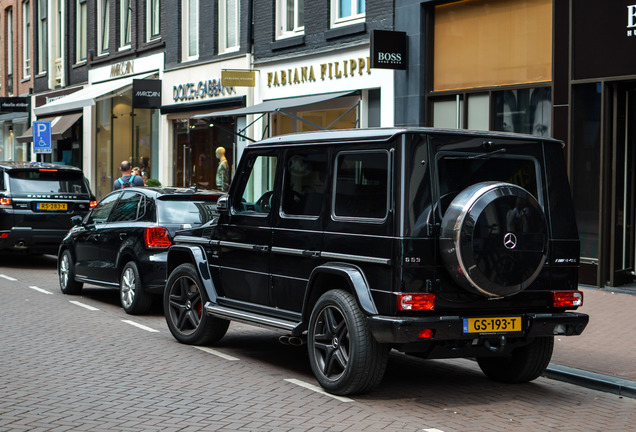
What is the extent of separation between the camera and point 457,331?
703cm

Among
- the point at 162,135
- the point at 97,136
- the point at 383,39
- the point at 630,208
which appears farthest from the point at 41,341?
the point at 97,136

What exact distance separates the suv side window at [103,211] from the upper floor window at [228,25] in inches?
444

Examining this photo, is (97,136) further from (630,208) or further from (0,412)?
(0,412)

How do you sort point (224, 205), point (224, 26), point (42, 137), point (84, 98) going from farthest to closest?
point (42, 137), point (84, 98), point (224, 26), point (224, 205)

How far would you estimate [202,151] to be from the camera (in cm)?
2591

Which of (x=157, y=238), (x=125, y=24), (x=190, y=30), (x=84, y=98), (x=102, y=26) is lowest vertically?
(x=157, y=238)

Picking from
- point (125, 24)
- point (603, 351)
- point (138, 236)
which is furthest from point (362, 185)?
point (125, 24)

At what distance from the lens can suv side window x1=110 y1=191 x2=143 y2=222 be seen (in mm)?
12289

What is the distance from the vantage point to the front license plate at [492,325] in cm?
709

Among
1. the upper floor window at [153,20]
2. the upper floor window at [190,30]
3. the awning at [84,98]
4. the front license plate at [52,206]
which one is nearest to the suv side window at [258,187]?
the front license plate at [52,206]

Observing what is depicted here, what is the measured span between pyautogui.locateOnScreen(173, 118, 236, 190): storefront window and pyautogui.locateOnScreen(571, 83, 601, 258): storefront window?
10960mm

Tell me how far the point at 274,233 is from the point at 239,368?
4.01 feet

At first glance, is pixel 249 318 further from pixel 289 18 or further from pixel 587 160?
pixel 289 18

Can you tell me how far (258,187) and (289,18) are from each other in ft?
45.4
